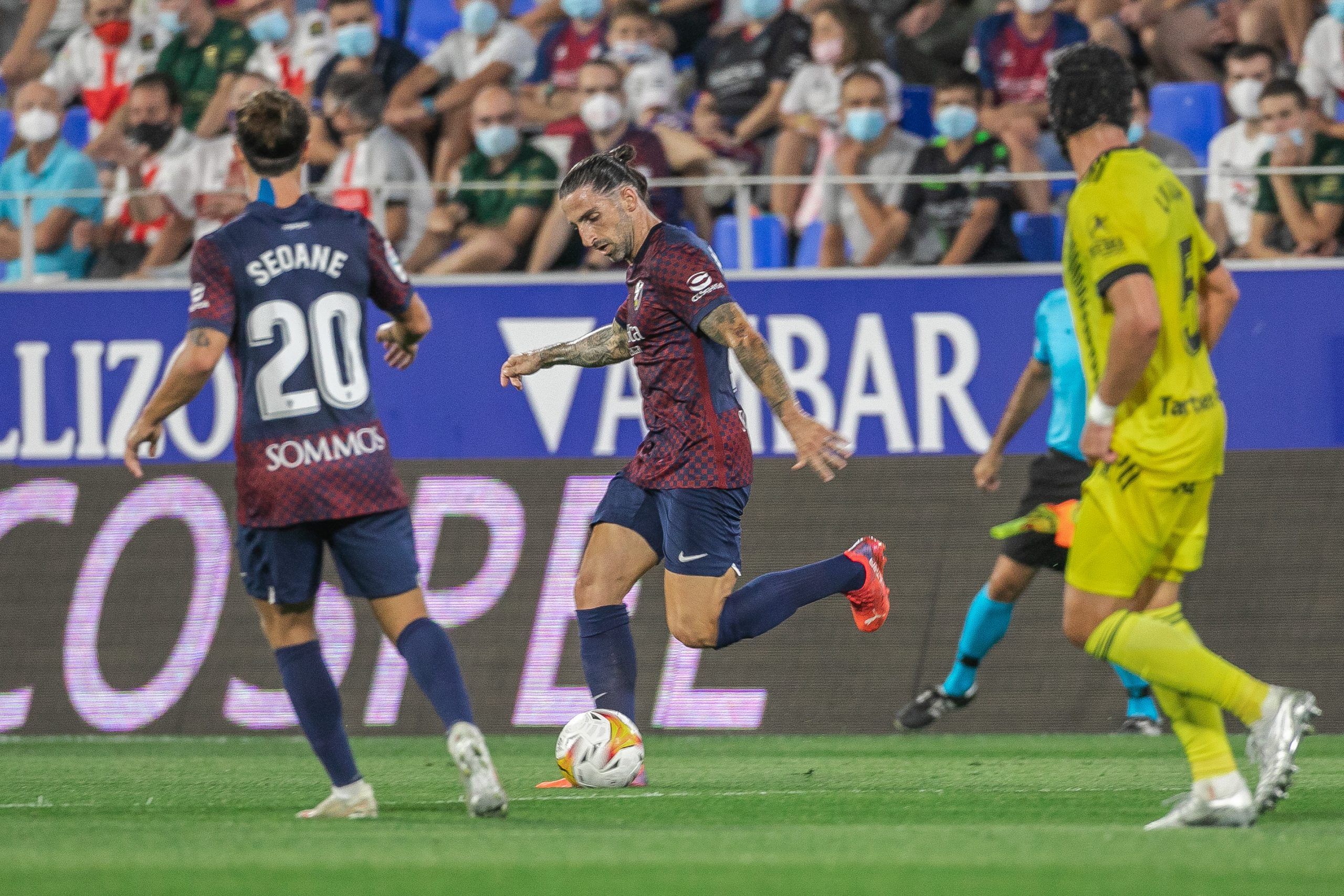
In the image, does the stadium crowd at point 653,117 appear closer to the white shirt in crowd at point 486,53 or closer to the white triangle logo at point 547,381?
the white shirt in crowd at point 486,53

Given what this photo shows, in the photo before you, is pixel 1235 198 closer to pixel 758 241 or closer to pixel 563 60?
pixel 758 241

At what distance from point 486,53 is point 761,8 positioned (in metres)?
2.11

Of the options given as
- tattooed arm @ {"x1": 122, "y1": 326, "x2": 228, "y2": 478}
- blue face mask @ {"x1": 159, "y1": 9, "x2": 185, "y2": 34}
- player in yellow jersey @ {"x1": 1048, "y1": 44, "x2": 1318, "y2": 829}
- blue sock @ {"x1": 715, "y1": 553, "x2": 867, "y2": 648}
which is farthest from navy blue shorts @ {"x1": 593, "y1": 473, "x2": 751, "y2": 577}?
blue face mask @ {"x1": 159, "y1": 9, "x2": 185, "y2": 34}

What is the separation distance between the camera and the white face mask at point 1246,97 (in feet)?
40.1

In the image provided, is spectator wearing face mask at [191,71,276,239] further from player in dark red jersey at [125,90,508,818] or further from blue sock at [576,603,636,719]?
player in dark red jersey at [125,90,508,818]

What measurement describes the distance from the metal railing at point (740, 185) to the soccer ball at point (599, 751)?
15.6 ft

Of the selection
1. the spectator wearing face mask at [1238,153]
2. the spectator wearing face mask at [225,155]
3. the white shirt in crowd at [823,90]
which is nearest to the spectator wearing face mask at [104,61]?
the spectator wearing face mask at [225,155]

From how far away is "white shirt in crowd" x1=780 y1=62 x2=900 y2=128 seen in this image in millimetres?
13227

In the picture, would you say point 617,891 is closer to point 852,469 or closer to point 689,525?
point 689,525

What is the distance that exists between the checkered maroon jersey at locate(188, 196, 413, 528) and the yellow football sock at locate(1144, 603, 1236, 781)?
254 cm

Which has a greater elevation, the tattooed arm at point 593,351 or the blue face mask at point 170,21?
the blue face mask at point 170,21

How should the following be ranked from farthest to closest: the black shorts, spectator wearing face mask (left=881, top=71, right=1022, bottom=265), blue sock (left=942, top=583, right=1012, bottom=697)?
1. spectator wearing face mask (left=881, top=71, right=1022, bottom=265)
2. blue sock (left=942, top=583, right=1012, bottom=697)
3. the black shorts

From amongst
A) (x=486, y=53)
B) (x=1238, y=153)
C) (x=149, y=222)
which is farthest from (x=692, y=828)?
(x=486, y=53)

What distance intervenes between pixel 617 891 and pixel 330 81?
35.0 ft
